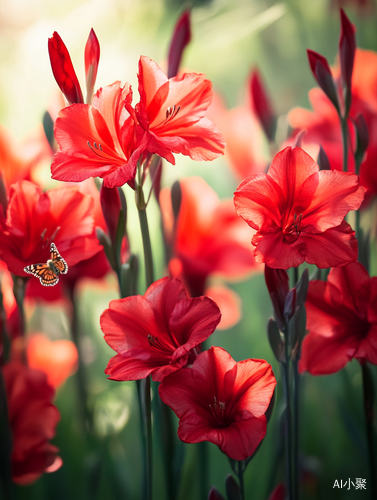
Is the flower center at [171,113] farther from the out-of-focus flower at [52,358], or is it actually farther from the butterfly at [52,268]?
the out-of-focus flower at [52,358]

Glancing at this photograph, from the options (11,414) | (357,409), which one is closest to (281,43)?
(357,409)

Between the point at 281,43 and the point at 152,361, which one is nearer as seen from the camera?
the point at 152,361

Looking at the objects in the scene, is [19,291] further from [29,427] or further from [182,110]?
[182,110]

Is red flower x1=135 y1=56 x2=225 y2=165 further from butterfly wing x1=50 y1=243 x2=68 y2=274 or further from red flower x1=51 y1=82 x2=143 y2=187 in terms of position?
butterfly wing x1=50 y1=243 x2=68 y2=274

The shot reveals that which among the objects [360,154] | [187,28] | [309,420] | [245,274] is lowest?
[309,420]

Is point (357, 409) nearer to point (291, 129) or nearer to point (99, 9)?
point (291, 129)

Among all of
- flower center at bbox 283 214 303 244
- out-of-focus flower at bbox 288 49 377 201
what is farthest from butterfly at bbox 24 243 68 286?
out-of-focus flower at bbox 288 49 377 201

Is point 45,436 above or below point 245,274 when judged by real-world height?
below
